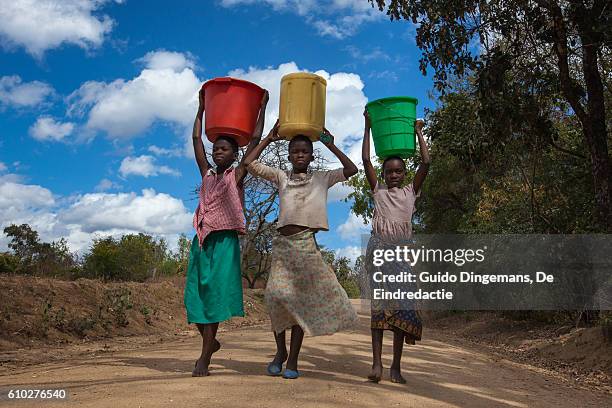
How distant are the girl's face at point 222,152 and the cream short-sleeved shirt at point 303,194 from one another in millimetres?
189

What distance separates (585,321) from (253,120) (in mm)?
10177

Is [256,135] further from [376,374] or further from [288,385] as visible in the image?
[376,374]

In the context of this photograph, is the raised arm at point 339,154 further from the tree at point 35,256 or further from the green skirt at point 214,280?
the tree at point 35,256

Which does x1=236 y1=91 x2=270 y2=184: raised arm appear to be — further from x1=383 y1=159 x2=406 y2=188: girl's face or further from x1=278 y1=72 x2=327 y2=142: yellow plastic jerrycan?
x1=383 y1=159 x2=406 y2=188: girl's face

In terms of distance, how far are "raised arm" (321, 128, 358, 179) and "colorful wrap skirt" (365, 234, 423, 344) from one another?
627 millimetres

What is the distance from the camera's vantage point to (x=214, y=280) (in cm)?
445

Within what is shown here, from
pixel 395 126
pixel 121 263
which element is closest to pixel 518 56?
pixel 395 126

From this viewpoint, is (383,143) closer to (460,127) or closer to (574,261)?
(460,127)

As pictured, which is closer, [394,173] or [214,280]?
[214,280]

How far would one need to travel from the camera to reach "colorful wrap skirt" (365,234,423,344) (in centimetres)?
460

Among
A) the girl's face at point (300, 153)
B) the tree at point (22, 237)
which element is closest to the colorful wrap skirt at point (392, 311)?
the girl's face at point (300, 153)

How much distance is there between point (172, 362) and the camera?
5293 millimetres

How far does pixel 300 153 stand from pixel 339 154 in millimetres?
A: 339

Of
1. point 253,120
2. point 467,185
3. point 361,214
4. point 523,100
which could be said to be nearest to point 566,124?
point 523,100
